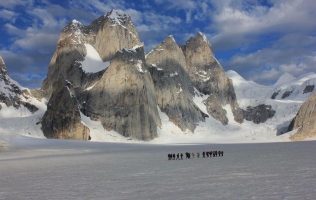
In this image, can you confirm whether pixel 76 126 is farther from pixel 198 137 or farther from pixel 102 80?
pixel 198 137

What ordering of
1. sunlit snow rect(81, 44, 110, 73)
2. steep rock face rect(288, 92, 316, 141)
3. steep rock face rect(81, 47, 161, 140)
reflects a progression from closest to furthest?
steep rock face rect(288, 92, 316, 141), steep rock face rect(81, 47, 161, 140), sunlit snow rect(81, 44, 110, 73)

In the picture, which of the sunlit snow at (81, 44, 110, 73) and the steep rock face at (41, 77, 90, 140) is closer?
the steep rock face at (41, 77, 90, 140)

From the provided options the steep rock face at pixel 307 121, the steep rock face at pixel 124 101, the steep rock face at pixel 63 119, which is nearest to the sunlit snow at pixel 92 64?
the steep rock face at pixel 124 101

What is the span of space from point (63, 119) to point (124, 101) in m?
27.6

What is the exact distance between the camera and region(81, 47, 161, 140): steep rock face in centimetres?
16350

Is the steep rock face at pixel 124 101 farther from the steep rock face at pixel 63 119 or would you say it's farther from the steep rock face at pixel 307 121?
the steep rock face at pixel 307 121

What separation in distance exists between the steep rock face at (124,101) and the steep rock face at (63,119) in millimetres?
11885

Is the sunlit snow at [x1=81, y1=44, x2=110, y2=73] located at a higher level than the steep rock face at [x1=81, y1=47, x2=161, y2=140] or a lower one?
higher

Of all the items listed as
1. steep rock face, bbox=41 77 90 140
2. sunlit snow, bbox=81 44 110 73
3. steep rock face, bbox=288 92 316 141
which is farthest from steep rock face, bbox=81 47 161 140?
steep rock face, bbox=288 92 316 141

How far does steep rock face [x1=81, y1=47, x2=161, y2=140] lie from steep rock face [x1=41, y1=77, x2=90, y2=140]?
11.9 metres

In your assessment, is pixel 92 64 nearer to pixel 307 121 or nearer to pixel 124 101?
pixel 124 101

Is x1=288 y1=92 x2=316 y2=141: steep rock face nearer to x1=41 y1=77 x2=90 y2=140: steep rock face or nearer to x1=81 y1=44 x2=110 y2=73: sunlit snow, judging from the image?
x1=41 y1=77 x2=90 y2=140: steep rock face

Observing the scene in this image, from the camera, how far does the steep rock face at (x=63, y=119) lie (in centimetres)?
14675

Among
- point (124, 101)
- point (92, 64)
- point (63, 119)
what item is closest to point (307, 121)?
point (124, 101)
